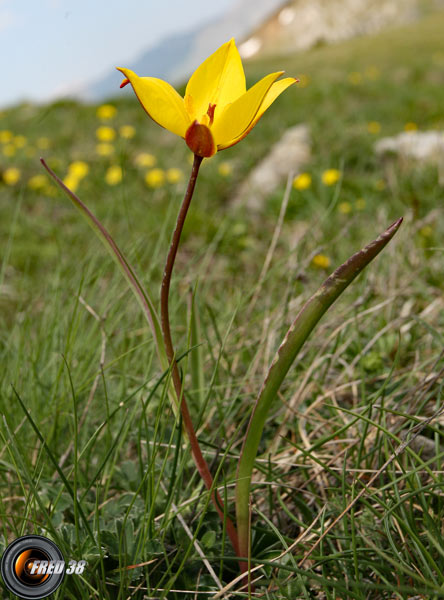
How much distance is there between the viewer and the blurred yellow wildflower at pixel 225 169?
366 cm

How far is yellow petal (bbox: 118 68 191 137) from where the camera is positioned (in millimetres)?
620

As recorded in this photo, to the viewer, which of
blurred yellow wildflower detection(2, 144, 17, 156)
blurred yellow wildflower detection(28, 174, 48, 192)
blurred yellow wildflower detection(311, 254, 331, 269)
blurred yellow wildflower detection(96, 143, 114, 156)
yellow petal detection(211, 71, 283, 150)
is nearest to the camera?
yellow petal detection(211, 71, 283, 150)

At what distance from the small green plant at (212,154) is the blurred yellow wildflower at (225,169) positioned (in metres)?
2.99

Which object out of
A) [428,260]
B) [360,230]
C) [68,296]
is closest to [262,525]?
[68,296]

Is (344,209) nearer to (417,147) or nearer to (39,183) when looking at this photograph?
(417,147)

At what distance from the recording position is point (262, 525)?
95 centimetres

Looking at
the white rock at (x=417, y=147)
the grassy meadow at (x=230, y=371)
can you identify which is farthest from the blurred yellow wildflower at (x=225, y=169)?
the white rock at (x=417, y=147)

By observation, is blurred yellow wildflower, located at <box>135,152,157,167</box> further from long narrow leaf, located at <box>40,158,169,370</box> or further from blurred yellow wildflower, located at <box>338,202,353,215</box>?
long narrow leaf, located at <box>40,158,169,370</box>

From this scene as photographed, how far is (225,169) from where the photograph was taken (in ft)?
12.0

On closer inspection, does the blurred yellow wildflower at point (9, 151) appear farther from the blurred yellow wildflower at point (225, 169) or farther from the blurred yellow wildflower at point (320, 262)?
the blurred yellow wildflower at point (320, 262)

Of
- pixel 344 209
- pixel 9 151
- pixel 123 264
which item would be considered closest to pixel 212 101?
pixel 123 264

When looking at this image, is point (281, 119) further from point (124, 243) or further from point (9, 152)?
point (124, 243)

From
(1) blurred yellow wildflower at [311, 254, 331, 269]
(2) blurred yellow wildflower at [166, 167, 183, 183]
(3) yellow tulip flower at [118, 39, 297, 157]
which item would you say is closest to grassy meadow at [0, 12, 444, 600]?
(1) blurred yellow wildflower at [311, 254, 331, 269]

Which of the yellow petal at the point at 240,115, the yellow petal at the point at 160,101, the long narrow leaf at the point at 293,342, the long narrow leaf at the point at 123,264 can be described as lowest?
the long narrow leaf at the point at 293,342
